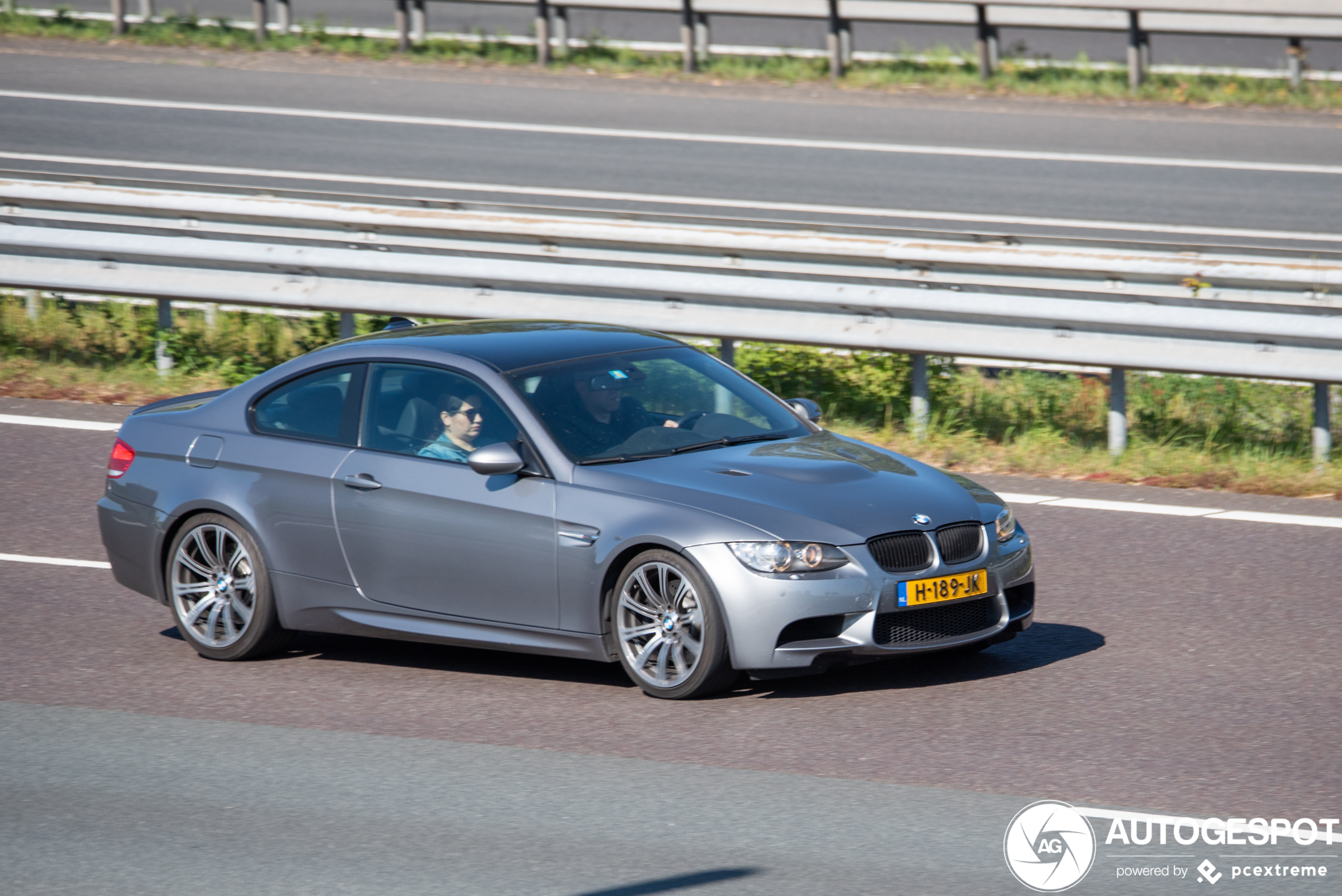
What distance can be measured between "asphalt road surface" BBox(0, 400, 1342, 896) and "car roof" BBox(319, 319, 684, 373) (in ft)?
4.35

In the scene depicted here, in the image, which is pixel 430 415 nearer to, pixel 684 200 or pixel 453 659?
pixel 453 659

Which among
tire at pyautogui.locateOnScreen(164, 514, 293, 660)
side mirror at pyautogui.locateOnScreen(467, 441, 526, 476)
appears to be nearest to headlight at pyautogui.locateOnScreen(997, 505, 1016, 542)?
side mirror at pyautogui.locateOnScreen(467, 441, 526, 476)

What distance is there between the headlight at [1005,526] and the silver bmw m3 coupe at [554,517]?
2 cm

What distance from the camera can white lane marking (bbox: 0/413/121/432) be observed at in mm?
12242

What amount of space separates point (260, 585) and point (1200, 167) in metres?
14.2

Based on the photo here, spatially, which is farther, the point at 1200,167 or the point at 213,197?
the point at 1200,167

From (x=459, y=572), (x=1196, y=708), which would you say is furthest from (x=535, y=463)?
(x=1196, y=708)

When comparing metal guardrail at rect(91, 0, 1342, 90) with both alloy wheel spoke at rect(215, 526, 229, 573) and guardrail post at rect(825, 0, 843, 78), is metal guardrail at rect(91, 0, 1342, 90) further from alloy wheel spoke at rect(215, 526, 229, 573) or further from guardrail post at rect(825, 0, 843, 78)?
alloy wheel spoke at rect(215, 526, 229, 573)

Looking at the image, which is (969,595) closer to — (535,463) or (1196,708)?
(1196,708)

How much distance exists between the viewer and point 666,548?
7.01 metres

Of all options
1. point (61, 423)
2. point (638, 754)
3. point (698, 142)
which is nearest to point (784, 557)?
point (638, 754)

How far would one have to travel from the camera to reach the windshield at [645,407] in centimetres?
754

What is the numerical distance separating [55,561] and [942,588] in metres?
4.85

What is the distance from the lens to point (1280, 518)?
989 cm
